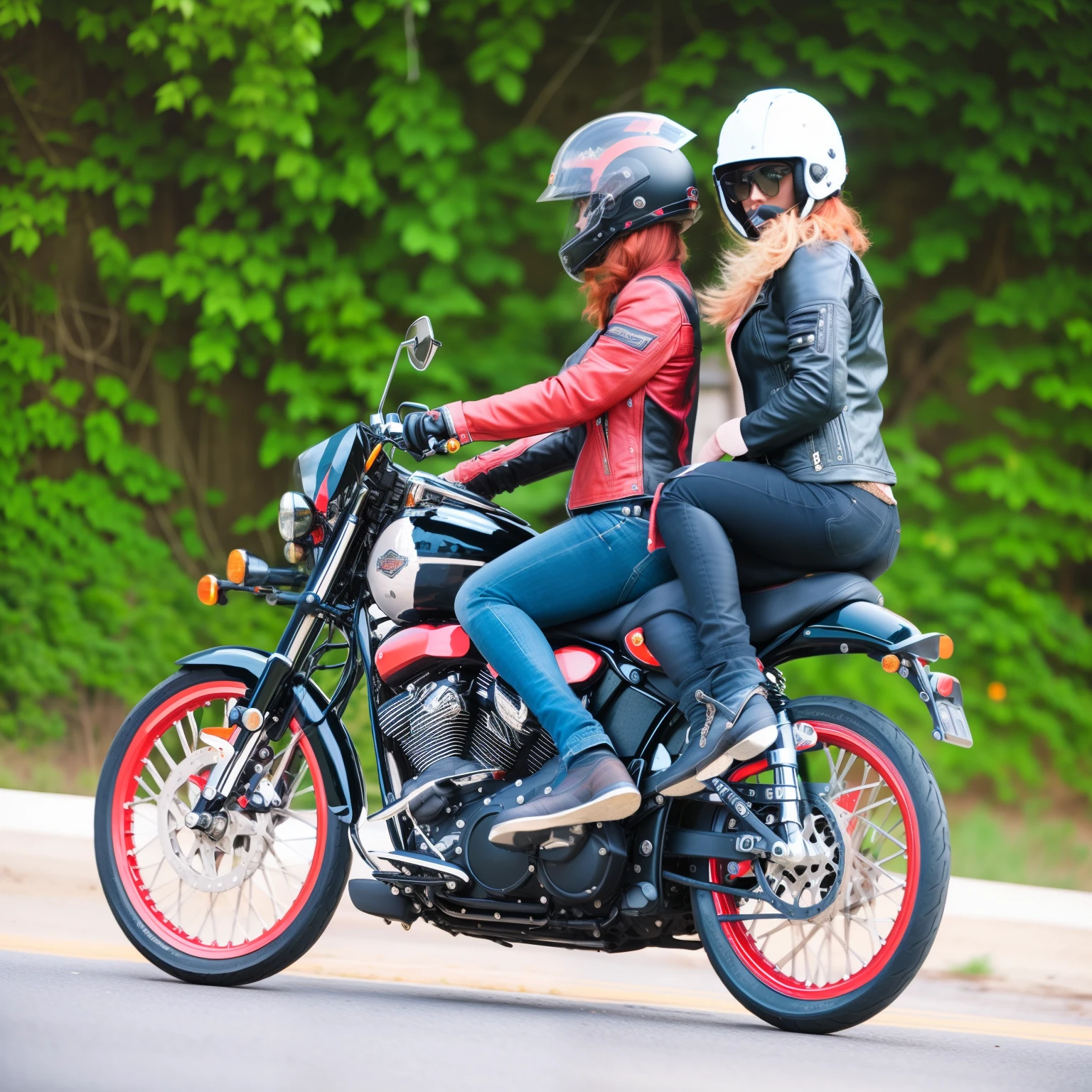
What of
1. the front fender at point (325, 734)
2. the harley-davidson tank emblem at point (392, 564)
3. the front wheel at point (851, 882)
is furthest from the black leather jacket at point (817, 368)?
the front fender at point (325, 734)

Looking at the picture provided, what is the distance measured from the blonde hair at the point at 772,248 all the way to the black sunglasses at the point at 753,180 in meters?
0.10

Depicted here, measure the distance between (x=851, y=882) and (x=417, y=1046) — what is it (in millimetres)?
1057

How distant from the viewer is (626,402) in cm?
388

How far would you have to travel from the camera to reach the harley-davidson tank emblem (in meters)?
3.95

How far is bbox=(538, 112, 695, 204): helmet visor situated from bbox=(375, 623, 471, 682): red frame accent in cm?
118

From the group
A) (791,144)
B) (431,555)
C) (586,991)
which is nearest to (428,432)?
(431,555)

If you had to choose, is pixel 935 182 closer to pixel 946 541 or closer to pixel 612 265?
pixel 946 541

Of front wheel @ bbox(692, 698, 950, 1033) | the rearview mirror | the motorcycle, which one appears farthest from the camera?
the rearview mirror

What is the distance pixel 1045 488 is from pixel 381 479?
5.21m

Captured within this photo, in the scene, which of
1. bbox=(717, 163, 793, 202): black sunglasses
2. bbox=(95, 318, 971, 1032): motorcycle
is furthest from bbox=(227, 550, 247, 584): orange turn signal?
bbox=(717, 163, 793, 202): black sunglasses

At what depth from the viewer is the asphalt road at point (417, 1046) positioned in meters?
3.04

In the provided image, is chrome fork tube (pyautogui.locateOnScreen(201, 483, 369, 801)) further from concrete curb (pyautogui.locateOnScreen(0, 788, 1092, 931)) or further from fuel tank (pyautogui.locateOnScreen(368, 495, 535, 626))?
concrete curb (pyautogui.locateOnScreen(0, 788, 1092, 931))

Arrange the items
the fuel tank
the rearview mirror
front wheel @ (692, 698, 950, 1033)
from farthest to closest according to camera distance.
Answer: the fuel tank → the rearview mirror → front wheel @ (692, 698, 950, 1033)

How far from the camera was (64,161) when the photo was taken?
8539 mm
